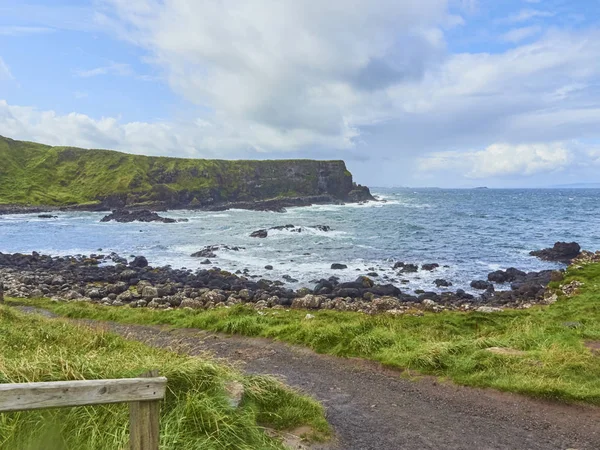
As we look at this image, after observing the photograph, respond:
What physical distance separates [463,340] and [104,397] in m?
10.6

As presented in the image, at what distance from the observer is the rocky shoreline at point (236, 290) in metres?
23.1

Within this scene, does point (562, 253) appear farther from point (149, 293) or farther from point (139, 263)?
point (139, 263)

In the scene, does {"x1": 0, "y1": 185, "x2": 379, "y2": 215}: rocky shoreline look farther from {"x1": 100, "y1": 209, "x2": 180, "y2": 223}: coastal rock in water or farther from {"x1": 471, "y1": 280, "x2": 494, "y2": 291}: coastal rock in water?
{"x1": 471, "y1": 280, "x2": 494, "y2": 291}: coastal rock in water

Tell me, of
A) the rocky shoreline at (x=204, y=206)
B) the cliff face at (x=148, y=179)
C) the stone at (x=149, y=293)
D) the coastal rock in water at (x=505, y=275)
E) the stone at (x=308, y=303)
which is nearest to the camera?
the stone at (x=308, y=303)

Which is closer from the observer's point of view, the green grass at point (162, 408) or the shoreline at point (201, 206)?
the green grass at point (162, 408)

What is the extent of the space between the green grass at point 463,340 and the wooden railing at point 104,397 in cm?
810

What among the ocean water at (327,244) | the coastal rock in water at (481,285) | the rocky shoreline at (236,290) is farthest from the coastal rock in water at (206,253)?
the coastal rock in water at (481,285)

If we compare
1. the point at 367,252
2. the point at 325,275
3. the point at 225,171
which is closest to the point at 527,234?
the point at 367,252

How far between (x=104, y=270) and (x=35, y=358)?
29.3 meters

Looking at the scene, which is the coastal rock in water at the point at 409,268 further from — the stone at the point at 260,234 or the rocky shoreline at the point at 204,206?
the rocky shoreline at the point at 204,206

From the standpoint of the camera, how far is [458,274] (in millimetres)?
32812

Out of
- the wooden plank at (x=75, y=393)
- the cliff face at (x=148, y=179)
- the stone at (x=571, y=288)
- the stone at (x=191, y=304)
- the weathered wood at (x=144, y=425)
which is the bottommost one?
the stone at (x=191, y=304)

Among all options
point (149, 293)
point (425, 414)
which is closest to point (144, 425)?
point (425, 414)

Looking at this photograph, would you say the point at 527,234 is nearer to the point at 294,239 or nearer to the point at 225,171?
the point at 294,239
